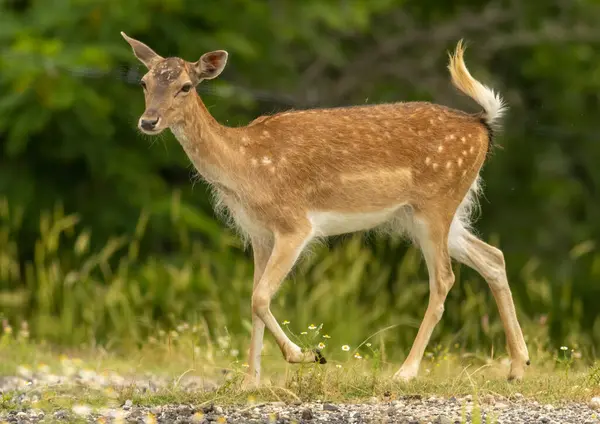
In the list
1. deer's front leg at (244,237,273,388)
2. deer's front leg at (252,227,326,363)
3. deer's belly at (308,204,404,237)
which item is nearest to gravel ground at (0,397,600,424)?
deer's front leg at (252,227,326,363)

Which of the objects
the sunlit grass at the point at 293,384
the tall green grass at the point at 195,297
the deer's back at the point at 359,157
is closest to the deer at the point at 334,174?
the deer's back at the point at 359,157

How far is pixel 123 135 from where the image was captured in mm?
12367

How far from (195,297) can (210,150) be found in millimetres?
4108

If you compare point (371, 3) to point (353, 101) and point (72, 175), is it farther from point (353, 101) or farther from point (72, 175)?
point (72, 175)

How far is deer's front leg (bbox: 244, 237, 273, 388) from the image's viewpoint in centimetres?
754

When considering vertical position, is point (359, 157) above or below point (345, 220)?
above

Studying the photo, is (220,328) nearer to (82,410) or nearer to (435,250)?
(435,250)

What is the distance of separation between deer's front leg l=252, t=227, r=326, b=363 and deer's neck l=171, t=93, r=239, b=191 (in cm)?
45

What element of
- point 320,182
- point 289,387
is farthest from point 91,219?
point 289,387

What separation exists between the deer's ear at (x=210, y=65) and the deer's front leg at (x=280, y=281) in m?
1.00

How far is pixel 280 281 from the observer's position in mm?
7305

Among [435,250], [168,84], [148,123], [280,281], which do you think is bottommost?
[280,281]

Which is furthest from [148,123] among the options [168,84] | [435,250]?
[435,250]

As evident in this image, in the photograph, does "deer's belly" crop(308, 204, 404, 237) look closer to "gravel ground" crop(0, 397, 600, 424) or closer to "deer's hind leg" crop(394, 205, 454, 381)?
"deer's hind leg" crop(394, 205, 454, 381)
